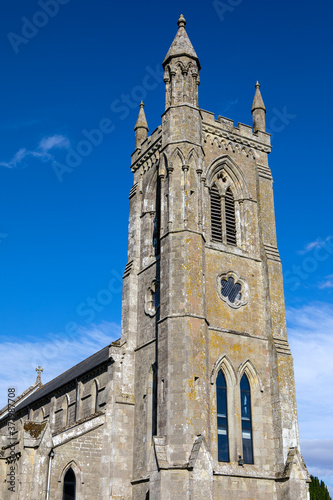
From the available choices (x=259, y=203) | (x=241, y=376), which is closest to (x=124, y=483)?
(x=241, y=376)

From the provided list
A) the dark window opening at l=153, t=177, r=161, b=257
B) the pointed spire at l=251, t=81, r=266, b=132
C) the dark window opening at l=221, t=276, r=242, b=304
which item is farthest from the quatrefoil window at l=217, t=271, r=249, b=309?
the pointed spire at l=251, t=81, r=266, b=132

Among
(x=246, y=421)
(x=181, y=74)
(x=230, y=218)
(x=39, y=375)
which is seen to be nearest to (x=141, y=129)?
(x=181, y=74)

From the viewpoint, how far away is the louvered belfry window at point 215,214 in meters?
28.6

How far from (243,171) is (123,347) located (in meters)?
11.1

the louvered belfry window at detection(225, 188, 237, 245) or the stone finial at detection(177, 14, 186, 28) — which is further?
the stone finial at detection(177, 14, 186, 28)

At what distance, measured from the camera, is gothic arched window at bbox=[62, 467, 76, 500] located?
79.3 feet

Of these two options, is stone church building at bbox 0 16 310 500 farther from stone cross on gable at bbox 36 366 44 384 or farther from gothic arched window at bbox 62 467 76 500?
stone cross on gable at bbox 36 366 44 384

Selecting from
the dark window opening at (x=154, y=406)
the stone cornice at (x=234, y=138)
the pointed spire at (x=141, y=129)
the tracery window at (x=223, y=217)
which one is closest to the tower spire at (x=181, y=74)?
the stone cornice at (x=234, y=138)

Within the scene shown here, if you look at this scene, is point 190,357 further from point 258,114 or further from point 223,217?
point 258,114

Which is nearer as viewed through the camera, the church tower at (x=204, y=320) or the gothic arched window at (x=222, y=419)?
the church tower at (x=204, y=320)

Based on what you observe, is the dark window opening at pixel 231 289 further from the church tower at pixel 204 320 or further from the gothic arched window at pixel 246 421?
the gothic arched window at pixel 246 421

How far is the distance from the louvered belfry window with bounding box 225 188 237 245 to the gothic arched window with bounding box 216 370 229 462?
7.03 m

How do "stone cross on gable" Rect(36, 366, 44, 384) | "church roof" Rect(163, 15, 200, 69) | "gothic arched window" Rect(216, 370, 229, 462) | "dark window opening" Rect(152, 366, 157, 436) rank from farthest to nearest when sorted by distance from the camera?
"stone cross on gable" Rect(36, 366, 44, 384) → "church roof" Rect(163, 15, 200, 69) → "dark window opening" Rect(152, 366, 157, 436) → "gothic arched window" Rect(216, 370, 229, 462)

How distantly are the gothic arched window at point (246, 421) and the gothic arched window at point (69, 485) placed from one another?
284 inches
